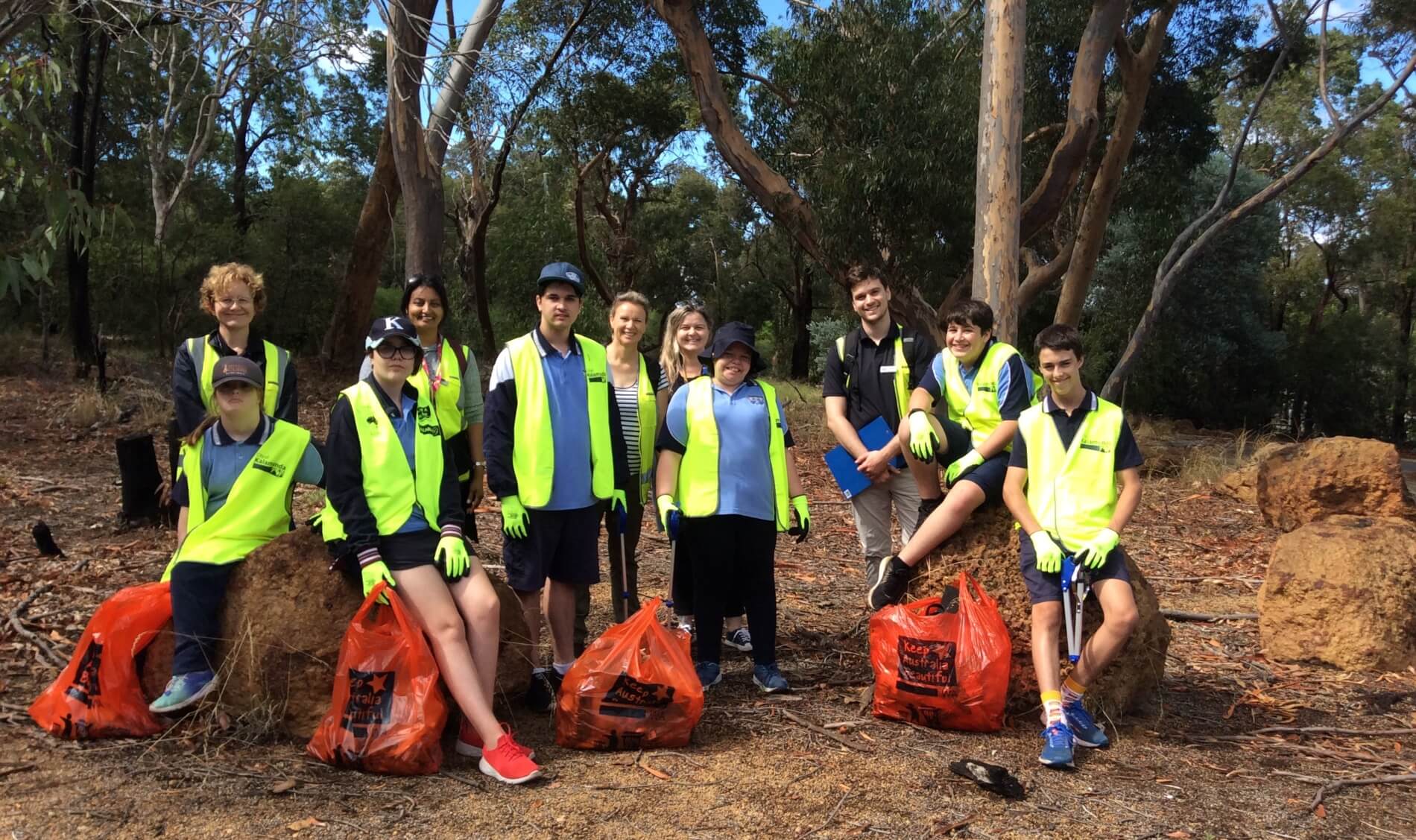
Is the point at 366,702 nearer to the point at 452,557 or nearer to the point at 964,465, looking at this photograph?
the point at 452,557

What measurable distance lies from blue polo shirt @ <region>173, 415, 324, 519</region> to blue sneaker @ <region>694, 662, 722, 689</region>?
210 cm

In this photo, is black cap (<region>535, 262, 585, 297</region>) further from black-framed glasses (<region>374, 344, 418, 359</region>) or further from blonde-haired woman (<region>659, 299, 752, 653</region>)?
blonde-haired woman (<region>659, 299, 752, 653</region>)

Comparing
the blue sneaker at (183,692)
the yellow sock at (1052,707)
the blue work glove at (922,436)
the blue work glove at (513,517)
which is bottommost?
the yellow sock at (1052,707)

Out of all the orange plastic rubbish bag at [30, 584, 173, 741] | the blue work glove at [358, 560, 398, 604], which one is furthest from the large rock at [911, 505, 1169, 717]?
the orange plastic rubbish bag at [30, 584, 173, 741]

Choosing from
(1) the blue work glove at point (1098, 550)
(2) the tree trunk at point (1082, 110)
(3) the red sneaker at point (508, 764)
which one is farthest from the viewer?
(2) the tree trunk at point (1082, 110)

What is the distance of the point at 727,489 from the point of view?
14.7 ft

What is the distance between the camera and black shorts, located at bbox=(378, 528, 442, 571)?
3676mm

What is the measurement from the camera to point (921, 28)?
580 inches

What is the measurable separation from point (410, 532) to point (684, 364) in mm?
1747

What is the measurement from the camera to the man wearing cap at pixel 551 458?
4152mm

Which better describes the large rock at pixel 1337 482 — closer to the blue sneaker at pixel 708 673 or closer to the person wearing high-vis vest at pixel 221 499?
the blue sneaker at pixel 708 673

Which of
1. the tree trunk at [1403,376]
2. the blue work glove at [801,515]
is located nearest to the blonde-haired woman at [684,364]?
the blue work glove at [801,515]

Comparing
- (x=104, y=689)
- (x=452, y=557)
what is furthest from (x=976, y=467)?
(x=104, y=689)

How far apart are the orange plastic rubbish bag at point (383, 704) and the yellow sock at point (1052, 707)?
2.31 meters
